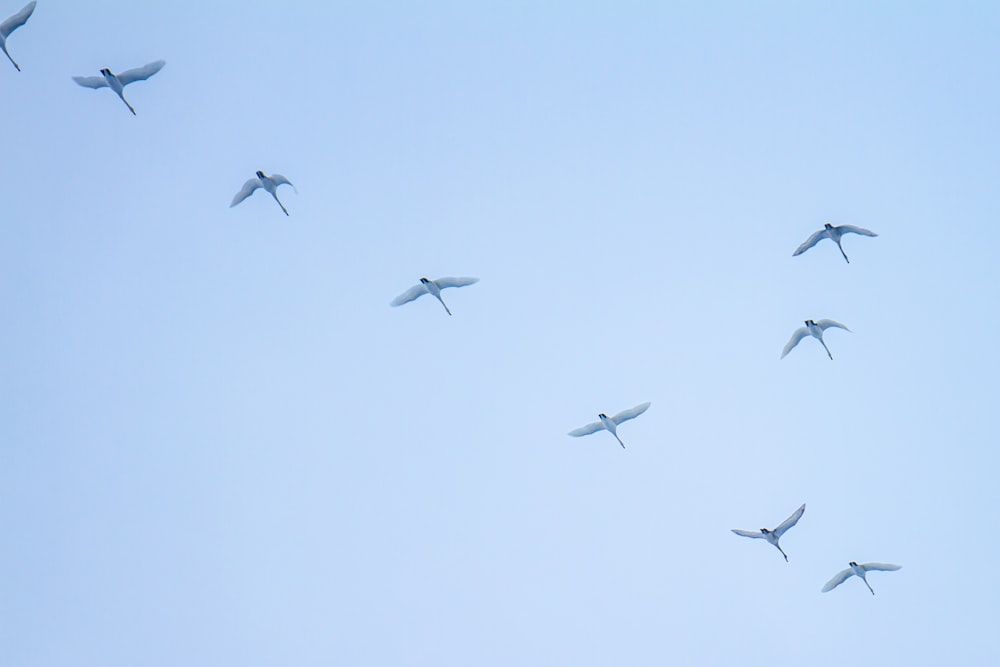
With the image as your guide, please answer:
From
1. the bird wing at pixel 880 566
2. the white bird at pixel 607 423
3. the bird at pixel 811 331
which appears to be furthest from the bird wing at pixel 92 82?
the bird wing at pixel 880 566

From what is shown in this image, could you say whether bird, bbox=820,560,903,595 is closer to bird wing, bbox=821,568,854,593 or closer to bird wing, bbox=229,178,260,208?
bird wing, bbox=821,568,854,593

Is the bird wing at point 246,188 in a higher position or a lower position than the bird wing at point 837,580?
higher

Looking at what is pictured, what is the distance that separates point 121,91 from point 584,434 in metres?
19.3

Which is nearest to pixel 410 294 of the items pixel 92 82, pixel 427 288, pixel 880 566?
pixel 427 288

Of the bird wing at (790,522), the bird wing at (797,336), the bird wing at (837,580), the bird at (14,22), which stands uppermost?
the bird at (14,22)

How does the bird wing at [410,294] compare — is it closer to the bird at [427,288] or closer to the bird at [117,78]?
the bird at [427,288]

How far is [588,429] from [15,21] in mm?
23047

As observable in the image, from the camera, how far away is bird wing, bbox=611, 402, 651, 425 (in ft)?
146

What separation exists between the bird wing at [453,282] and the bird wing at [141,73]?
35.8 feet

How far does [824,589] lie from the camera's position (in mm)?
46844

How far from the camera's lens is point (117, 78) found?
142ft

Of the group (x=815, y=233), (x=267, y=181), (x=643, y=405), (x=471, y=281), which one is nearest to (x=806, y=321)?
(x=815, y=233)

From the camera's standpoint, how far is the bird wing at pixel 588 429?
45.8 m

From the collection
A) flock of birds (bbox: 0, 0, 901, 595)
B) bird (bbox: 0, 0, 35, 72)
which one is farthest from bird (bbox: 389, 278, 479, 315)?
bird (bbox: 0, 0, 35, 72)
